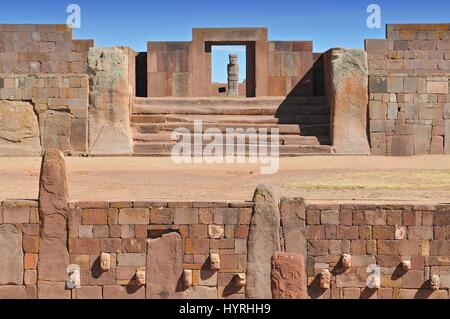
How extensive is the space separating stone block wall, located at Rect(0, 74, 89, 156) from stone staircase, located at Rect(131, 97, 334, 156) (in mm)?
1264

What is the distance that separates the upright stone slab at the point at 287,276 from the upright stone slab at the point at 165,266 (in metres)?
1.32

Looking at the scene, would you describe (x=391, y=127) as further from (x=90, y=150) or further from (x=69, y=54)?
(x=69, y=54)

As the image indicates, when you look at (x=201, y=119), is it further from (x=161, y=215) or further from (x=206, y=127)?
(x=161, y=215)

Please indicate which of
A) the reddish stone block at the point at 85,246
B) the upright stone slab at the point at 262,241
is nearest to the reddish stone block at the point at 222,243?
the upright stone slab at the point at 262,241

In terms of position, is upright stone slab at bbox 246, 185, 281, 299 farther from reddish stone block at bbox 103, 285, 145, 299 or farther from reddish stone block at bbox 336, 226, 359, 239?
reddish stone block at bbox 103, 285, 145, 299

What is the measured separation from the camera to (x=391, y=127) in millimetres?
14797

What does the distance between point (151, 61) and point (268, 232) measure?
10315 mm

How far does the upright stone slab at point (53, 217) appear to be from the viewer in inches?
325

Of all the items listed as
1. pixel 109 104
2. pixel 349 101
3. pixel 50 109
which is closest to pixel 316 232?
pixel 349 101

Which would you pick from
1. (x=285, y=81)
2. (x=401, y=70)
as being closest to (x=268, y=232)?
(x=285, y=81)

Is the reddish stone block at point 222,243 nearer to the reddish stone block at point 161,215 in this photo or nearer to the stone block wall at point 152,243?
the stone block wall at point 152,243

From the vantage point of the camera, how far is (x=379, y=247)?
27.7 ft
